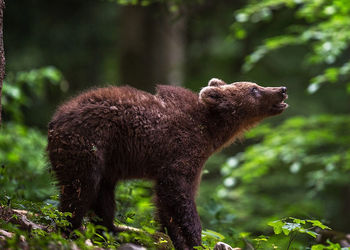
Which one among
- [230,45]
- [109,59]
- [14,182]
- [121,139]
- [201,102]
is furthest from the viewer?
[109,59]

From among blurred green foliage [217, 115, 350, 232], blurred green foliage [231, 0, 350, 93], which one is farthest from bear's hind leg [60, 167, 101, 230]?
blurred green foliage [231, 0, 350, 93]

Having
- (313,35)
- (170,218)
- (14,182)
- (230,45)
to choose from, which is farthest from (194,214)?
(230,45)

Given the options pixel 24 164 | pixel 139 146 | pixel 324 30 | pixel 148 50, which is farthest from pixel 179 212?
pixel 148 50

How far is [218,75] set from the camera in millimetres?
17203

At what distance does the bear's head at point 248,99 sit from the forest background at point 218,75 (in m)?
1.34

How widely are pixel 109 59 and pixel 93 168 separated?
49.5 ft

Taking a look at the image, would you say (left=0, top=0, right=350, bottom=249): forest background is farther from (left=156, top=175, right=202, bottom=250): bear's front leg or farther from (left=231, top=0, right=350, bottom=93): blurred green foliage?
(left=156, top=175, right=202, bottom=250): bear's front leg

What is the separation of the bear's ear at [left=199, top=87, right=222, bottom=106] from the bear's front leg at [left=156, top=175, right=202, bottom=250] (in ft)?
3.58

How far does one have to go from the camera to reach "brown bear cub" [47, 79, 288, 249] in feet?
16.4

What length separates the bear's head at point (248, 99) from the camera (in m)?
6.23

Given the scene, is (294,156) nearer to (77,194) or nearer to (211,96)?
(211,96)

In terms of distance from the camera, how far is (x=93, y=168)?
197 inches

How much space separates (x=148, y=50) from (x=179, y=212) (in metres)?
7.04

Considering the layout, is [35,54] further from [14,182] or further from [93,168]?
[93,168]
